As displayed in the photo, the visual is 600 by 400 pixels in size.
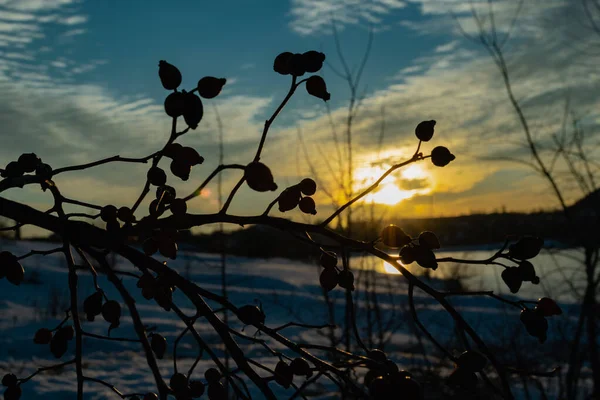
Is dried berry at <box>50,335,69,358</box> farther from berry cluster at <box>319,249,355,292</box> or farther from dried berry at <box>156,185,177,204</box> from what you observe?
berry cluster at <box>319,249,355,292</box>

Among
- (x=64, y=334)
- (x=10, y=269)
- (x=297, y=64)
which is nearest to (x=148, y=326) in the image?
(x=64, y=334)

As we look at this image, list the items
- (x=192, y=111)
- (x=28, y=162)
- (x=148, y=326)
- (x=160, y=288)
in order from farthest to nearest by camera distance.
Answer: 1. (x=148, y=326)
2. (x=28, y=162)
3. (x=160, y=288)
4. (x=192, y=111)

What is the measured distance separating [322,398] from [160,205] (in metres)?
4.15

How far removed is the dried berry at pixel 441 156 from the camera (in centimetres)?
86

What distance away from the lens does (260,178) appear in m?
0.72

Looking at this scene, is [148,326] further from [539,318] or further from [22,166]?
[539,318]

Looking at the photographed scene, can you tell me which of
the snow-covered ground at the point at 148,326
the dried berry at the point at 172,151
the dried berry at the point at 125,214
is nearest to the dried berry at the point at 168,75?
the dried berry at the point at 172,151

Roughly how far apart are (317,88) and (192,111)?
250 millimetres

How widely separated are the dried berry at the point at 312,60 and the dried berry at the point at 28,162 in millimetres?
469

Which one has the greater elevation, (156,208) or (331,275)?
(156,208)

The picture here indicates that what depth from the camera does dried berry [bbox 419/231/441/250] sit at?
Answer: 0.80 meters

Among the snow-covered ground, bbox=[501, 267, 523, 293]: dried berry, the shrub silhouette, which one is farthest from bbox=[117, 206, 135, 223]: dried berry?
the snow-covered ground

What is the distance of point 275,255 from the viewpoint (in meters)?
17.1

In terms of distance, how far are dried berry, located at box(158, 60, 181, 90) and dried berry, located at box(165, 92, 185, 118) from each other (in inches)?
1.0
